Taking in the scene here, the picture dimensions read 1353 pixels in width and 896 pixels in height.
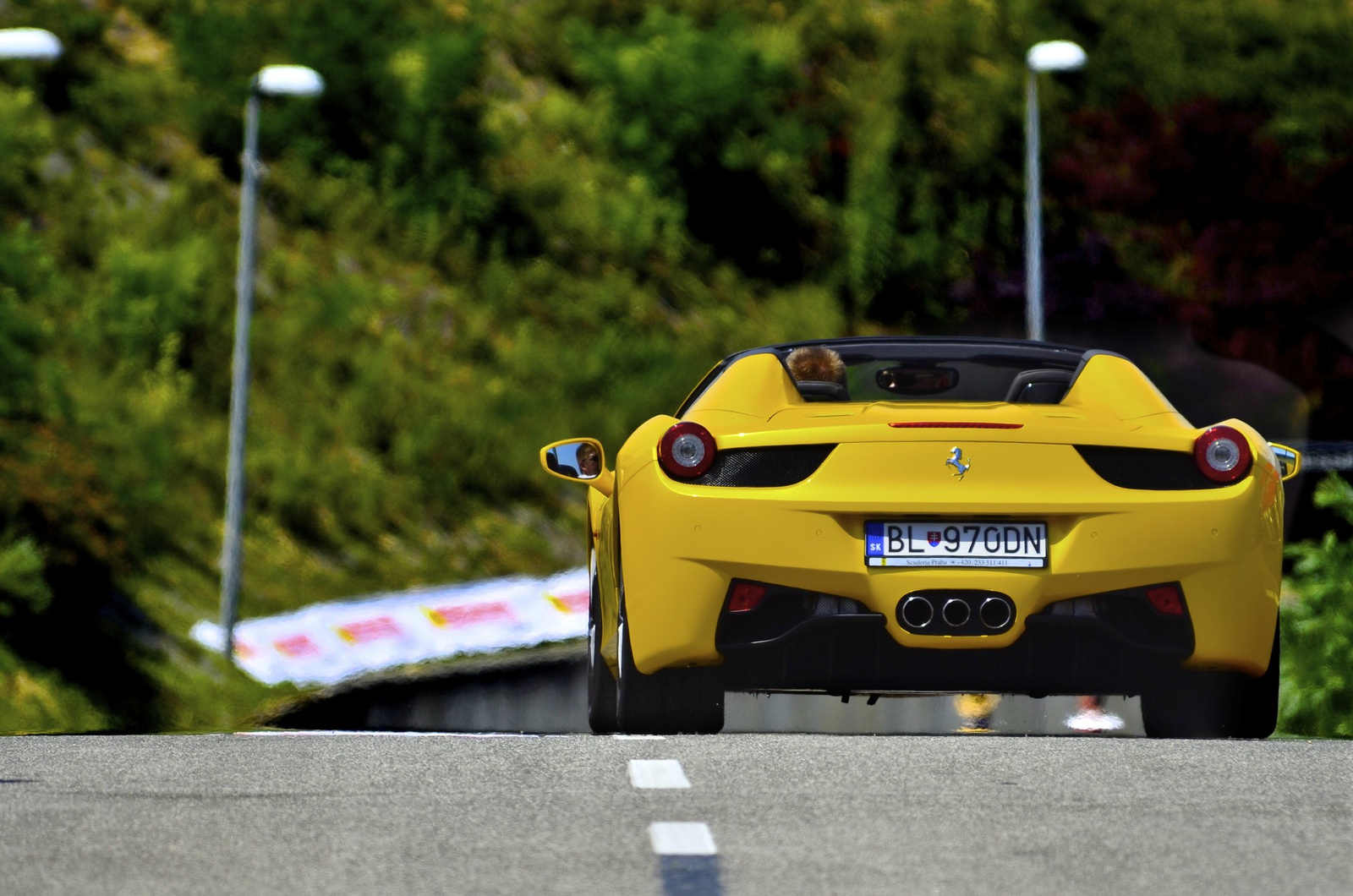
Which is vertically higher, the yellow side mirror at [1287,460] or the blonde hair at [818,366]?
the blonde hair at [818,366]

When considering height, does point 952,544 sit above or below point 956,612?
above

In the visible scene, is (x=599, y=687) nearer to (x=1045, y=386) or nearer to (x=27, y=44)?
(x=1045, y=386)

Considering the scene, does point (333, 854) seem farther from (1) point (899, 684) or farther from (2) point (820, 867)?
(1) point (899, 684)

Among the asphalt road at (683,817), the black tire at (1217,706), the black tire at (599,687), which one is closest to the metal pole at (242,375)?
the black tire at (599,687)

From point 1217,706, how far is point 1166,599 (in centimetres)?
78

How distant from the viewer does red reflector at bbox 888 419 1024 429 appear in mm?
7797

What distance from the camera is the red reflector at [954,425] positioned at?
7.80 meters

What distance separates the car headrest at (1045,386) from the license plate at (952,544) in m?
1.10

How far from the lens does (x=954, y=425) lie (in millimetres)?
7816

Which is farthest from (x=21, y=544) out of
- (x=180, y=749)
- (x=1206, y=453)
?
(x=1206, y=453)

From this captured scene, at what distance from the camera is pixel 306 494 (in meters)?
31.8

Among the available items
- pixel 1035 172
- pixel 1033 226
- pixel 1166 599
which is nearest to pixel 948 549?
pixel 1166 599

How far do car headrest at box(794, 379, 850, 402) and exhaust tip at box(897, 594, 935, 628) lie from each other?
1.17m

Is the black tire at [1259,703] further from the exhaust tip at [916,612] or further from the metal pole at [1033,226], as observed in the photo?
the metal pole at [1033,226]
